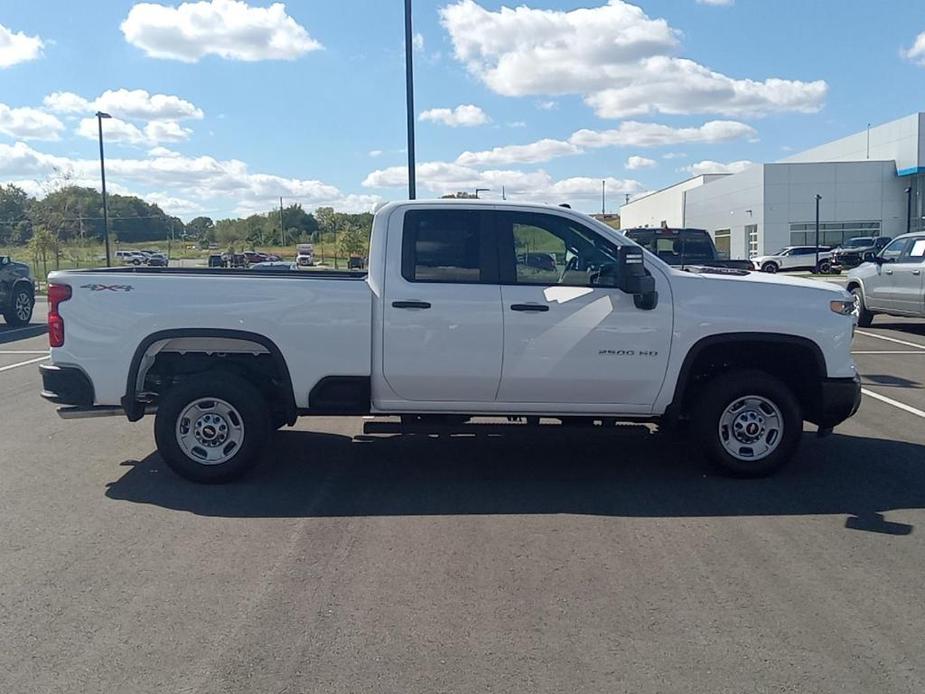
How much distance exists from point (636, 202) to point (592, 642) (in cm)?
11270

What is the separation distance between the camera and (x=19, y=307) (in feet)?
63.7

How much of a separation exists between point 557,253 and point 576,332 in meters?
0.66

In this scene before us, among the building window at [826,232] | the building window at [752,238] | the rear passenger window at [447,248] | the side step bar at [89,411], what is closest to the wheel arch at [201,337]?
the side step bar at [89,411]

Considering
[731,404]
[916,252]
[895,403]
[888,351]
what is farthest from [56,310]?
[916,252]

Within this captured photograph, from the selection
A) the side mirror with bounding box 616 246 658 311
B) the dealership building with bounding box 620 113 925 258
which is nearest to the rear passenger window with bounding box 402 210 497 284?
the side mirror with bounding box 616 246 658 311

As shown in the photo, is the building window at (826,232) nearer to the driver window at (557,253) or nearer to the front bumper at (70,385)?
the driver window at (557,253)

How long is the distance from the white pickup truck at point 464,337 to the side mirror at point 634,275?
16mm

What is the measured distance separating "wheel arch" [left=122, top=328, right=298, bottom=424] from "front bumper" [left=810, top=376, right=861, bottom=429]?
13.2 feet

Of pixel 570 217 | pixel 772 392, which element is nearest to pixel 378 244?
pixel 570 217

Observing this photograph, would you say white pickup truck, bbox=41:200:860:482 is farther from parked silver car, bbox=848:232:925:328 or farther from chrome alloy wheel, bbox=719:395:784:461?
parked silver car, bbox=848:232:925:328

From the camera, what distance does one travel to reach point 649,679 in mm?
3828

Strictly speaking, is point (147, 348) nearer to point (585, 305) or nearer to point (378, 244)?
point (378, 244)

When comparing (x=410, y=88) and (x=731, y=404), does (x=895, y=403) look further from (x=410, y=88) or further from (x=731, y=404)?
(x=410, y=88)

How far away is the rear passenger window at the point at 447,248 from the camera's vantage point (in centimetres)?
670
